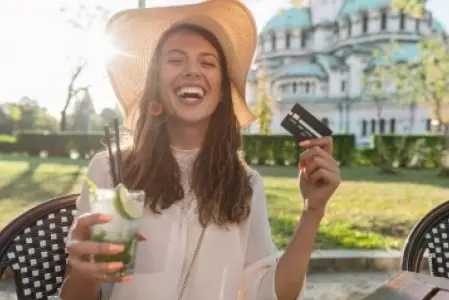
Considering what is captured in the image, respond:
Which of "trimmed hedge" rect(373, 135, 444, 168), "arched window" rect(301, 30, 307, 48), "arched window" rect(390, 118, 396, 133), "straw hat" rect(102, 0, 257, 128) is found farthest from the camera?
"arched window" rect(301, 30, 307, 48)

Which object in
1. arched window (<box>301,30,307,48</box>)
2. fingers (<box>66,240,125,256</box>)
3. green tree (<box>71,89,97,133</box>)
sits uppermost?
arched window (<box>301,30,307,48</box>)

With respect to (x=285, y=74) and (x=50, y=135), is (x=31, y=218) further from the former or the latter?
(x=285, y=74)

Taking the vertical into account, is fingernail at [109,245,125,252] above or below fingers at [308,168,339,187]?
below

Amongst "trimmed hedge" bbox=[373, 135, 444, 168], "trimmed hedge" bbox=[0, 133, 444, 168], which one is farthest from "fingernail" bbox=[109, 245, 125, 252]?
"trimmed hedge" bbox=[373, 135, 444, 168]

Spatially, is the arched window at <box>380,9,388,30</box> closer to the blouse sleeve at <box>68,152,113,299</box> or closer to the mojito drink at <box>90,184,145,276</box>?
the blouse sleeve at <box>68,152,113,299</box>

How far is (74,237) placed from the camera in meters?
1.15

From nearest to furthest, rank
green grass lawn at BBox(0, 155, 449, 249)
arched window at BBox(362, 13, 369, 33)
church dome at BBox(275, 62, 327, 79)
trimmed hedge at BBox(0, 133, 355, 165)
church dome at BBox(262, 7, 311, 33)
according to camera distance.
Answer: green grass lawn at BBox(0, 155, 449, 249) → trimmed hedge at BBox(0, 133, 355, 165) → church dome at BBox(275, 62, 327, 79) → arched window at BBox(362, 13, 369, 33) → church dome at BBox(262, 7, 311, 33)

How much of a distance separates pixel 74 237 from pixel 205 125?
26.7 inches

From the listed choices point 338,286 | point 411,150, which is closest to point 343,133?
point 411,150

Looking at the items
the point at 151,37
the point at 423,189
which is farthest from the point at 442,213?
the point at 423,189

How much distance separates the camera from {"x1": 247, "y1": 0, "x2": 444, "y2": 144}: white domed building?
3666 cm

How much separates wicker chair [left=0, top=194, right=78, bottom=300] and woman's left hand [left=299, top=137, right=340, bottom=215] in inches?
27.9

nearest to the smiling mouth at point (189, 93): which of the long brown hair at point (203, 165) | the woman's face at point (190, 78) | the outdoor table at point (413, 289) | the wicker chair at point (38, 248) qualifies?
the woman's face at point (190, 78)

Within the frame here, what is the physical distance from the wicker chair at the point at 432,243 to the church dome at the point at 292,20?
41.8 m
